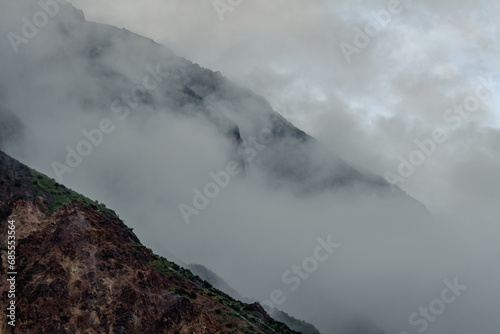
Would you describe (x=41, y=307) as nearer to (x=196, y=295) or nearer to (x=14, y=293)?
(x=14, y=293)

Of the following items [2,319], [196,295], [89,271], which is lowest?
[2,319]

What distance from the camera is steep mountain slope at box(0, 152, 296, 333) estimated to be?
216 ft

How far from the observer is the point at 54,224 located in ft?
264

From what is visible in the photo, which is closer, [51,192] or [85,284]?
[85,284]

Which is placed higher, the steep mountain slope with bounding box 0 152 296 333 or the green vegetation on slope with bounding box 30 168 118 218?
the green vegetation on slope with bounding box 30 168 118 218

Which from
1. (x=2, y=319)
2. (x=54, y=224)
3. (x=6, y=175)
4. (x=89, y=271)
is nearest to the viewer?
(x=2, y=319)

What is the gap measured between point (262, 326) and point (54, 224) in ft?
170

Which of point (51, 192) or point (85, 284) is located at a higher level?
point (51, 192)

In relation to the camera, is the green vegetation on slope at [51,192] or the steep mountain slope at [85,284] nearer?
the steep mountain slope at [85,284]

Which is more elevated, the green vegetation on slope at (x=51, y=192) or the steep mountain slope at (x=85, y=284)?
the green vegetation on slope at (x=51, y=192)

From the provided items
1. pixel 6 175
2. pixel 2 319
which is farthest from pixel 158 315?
pixel 6 175

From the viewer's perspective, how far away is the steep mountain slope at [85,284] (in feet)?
216

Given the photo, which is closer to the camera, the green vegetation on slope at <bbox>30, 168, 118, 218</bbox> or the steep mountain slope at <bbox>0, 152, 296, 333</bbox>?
the steep mountain slope at <bbox>0, 152, 296, 333</bbox>

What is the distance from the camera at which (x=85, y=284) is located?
233ft
